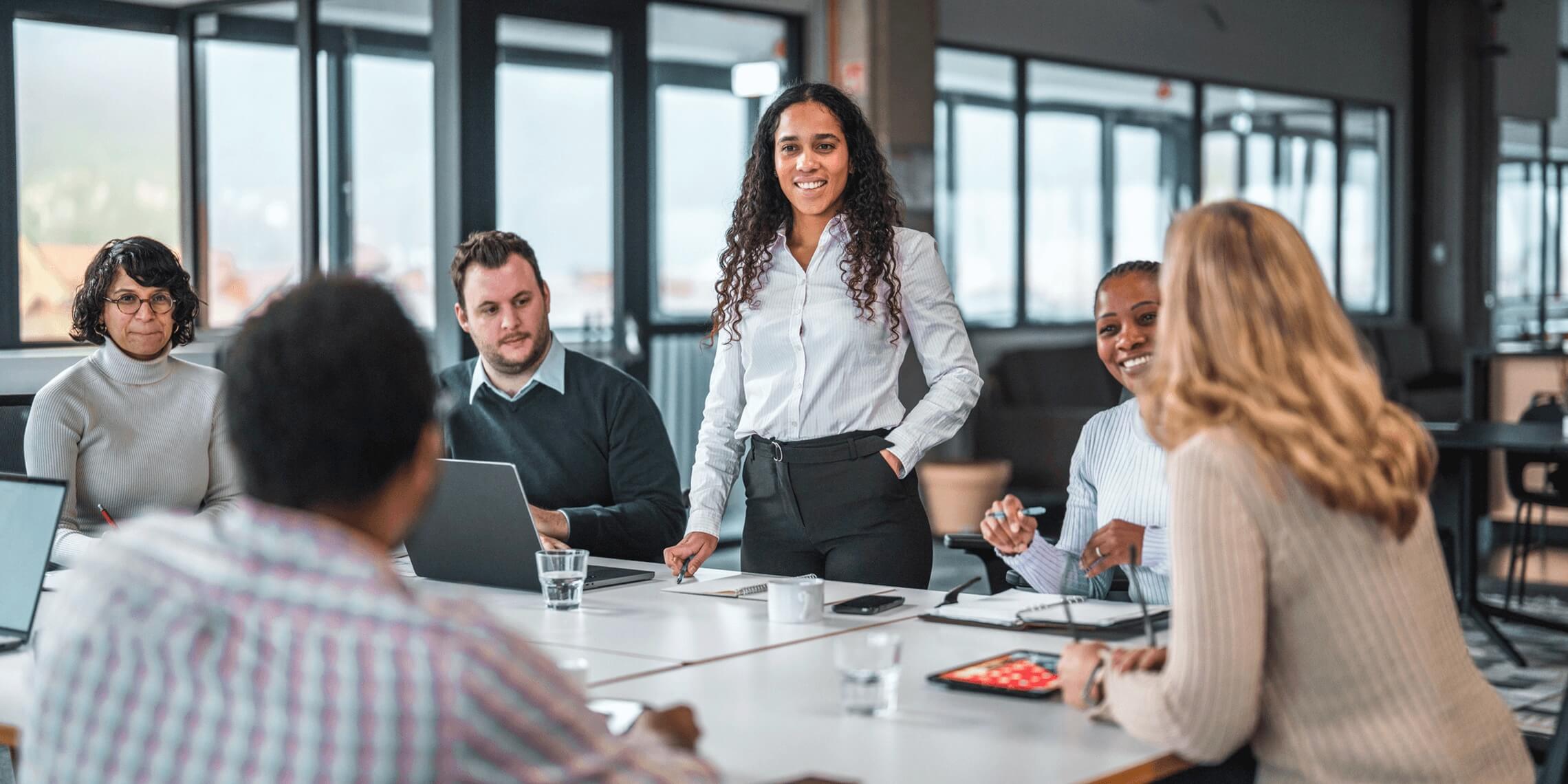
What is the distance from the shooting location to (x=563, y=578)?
2.40 m

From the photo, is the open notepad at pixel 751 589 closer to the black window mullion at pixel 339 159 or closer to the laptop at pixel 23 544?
the laptop at pixel 23 544

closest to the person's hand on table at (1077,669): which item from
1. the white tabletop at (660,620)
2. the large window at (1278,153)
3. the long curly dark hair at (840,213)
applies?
the white tabletop at (660,620)

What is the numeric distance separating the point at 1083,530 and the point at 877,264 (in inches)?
24.8

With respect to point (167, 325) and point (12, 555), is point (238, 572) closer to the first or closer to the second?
point (12, 555)

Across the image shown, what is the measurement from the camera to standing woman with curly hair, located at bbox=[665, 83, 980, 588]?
2.89 meters

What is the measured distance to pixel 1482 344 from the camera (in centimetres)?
1156

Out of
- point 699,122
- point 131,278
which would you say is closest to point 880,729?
point 131,278

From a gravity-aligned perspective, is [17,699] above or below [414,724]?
below

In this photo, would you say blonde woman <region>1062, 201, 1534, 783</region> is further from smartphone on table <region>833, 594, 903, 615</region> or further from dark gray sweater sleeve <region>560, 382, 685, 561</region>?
dark gray sweater sleeve <region>560, 382, 685, 561</region>

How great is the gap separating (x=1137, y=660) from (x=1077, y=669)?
0.23 ft

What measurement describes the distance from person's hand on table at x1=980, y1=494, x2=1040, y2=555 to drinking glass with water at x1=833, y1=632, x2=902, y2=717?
2.47 ft

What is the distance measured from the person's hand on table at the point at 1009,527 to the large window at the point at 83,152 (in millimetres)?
4740

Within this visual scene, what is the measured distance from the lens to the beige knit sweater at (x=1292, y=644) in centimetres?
157

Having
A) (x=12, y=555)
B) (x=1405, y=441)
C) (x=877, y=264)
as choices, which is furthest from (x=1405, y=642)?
(x=12, y=555)
